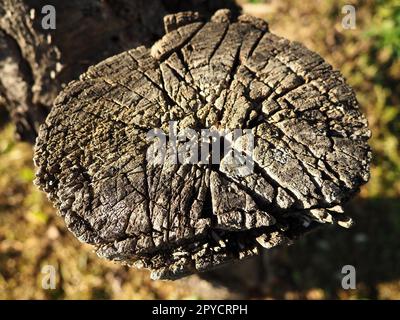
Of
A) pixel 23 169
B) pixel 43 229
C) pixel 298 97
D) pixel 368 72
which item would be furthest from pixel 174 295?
pixel 368 72

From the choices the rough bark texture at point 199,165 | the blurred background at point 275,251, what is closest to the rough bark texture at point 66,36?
the rough bark texture at point 199,165

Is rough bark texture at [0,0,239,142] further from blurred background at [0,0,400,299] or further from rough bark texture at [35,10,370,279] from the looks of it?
blurred background at [0,0,400,299]

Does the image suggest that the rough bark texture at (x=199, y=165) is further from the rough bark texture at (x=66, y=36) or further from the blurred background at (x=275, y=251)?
the blurred background at (x=275, y=251)

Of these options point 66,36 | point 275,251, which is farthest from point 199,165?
point 275,251

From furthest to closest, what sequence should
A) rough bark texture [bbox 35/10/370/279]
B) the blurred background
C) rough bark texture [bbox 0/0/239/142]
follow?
the blurred background → rough bark texture [bbox 0/0/239/142] → rough bark texture [bbox 35/10/370/279]

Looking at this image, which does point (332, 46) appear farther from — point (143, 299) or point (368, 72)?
point (143, 299)

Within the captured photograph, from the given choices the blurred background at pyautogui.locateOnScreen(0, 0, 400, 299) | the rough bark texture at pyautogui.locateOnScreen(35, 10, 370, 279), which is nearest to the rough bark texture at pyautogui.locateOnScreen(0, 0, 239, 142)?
the rough bark texture at pyautogui.locateOnScreen(35, 10, 370, 279)
